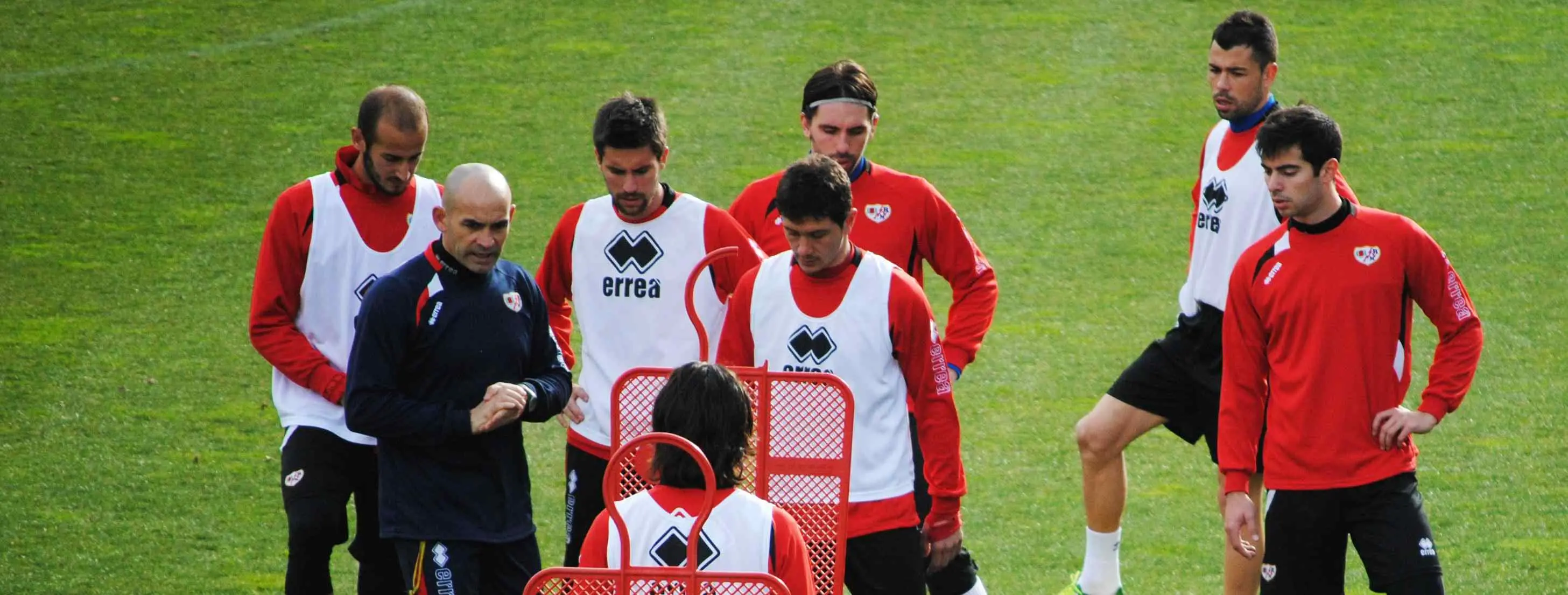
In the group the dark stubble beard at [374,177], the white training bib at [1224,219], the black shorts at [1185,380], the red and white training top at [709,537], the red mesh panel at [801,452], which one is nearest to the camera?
the red and white training top at [709,537]

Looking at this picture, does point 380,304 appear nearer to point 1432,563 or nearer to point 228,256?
point 1432,563

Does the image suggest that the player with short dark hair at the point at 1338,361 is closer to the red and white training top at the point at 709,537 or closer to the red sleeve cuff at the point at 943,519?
the red sleeve cuff at the point at 943,519

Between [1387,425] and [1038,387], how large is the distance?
155 inches

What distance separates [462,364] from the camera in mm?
4504

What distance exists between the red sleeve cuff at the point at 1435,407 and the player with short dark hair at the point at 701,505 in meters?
1.98

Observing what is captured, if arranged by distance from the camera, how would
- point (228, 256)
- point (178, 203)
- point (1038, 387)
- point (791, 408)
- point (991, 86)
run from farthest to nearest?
point (991, 86) → point (178, 203) → point (228, 256) → point (1038, 387) → point (791, 408)

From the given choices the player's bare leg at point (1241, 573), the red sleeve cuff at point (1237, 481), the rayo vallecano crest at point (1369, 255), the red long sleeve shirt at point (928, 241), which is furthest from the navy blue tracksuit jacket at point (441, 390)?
the player's bare leg at point (1241, 573)

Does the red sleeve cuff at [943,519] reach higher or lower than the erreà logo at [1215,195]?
lower

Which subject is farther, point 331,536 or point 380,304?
point 331,536

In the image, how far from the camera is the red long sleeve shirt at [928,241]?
542 cm

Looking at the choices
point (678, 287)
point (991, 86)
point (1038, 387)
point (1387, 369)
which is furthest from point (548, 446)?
point (991, 86)

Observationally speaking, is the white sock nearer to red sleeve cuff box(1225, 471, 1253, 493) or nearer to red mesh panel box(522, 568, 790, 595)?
red sleeve cuff box(1225, 471, 1253, 493)

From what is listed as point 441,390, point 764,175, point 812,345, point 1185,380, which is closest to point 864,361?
point 812,345

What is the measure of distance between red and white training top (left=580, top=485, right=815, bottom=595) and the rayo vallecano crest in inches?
74.8
